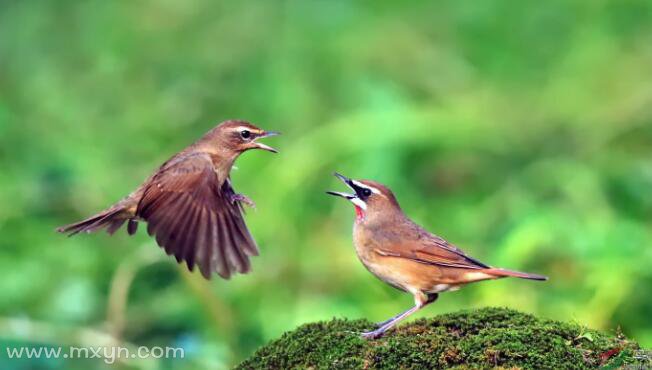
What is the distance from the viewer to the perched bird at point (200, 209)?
7.50 m

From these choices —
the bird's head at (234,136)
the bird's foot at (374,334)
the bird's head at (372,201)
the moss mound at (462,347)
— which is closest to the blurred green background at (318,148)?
the moss mound at (462,347)

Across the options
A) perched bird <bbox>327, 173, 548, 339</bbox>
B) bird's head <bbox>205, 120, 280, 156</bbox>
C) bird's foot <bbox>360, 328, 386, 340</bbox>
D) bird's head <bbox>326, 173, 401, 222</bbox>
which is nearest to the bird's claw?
bird's foot <bbox>360, 328, 386, 340</bbox>

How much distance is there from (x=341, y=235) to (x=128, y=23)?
7.96 m

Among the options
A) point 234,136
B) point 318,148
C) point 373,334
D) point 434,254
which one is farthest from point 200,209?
point 318,148

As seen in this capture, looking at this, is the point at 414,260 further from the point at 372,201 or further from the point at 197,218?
the point at 197,218

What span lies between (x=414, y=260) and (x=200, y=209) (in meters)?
1.42

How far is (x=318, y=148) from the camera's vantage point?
43.4 feet

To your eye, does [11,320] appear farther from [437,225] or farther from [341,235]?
[437,225]

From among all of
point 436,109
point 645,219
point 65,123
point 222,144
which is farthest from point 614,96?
point 222,144

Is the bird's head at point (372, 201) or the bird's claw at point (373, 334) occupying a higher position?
the bird's head at point (372, 201)

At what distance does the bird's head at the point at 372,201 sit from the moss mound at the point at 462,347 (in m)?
1.42

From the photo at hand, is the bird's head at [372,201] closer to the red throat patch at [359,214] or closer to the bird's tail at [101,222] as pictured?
the red throat patch at [359,214]

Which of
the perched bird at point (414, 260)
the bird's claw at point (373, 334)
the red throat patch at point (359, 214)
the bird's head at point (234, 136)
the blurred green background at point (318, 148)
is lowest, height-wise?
the bird's claw at point (373, 334)

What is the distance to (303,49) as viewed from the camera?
1761 cm
